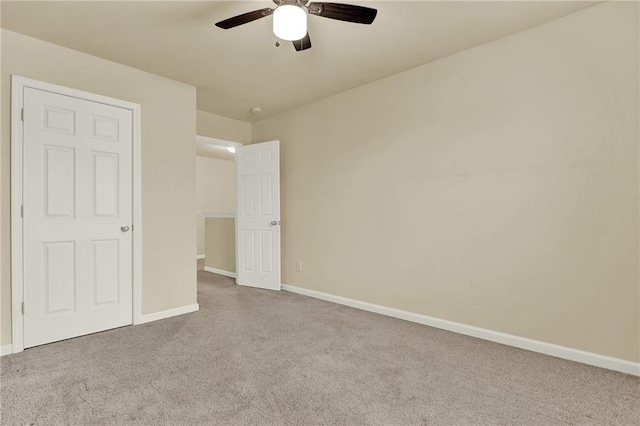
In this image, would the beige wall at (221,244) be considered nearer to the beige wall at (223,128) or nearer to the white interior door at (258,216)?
the white interior door at (258,216)

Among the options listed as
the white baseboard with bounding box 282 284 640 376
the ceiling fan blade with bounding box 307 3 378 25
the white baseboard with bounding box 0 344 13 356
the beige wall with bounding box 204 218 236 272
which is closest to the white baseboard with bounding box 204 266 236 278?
the beige wall with bounding box 204 218 236 272

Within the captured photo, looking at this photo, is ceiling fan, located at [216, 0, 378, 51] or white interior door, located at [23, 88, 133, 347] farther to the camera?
white interior door, located at [23, 88, 133, 347]

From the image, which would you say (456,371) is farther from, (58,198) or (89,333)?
(58,198)

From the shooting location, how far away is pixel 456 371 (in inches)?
85.9

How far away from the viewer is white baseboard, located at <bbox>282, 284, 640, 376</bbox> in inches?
86.1

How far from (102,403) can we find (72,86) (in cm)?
255

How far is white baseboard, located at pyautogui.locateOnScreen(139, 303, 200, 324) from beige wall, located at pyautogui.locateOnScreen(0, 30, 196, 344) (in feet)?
0.14

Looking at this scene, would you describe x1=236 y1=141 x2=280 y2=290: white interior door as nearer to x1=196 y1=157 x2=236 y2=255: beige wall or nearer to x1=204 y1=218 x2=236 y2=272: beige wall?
x1=204 y1=218 x2=236 y2=272: beige wall

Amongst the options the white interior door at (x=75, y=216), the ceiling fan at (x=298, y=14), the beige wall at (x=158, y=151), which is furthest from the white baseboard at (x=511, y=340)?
the ceiling fan at (x=298, y=14)

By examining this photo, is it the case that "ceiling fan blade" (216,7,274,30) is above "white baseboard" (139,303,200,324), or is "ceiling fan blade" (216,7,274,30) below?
above

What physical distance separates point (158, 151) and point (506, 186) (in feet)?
10.7

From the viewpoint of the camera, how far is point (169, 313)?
3.37 metres

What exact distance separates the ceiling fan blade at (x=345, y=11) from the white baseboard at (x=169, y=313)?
9.99 ft

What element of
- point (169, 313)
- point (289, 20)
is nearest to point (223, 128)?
point (169, 313)
